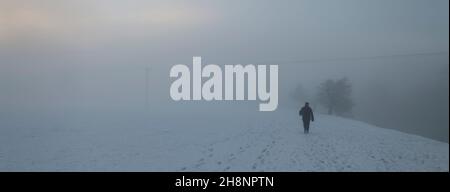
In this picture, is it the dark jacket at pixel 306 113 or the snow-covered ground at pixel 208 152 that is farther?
the dark jacket at pixel 306 113

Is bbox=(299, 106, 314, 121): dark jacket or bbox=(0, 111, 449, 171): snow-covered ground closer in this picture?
bbox=(0, 111, 449, 171): snow-covered ground

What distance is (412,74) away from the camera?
104m

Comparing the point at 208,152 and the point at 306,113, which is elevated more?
the point at 306,113

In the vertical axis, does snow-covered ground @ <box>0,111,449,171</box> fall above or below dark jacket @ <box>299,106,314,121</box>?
below

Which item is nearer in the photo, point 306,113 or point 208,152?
point 208,152

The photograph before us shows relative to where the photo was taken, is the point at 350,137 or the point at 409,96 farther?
the point at 409,96

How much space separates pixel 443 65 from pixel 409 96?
58214mm

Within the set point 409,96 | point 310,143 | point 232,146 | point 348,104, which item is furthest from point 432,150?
point 409,96

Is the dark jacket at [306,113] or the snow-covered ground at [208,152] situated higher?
the dark jacket at [306,113]

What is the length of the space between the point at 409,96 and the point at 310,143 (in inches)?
3430
